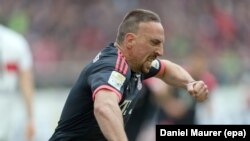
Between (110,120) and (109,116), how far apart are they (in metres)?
0.03

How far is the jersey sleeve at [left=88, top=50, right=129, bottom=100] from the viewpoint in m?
4.83

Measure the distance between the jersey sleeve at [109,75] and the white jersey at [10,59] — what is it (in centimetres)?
289

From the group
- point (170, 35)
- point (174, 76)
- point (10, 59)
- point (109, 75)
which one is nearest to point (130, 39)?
point (109, 75)

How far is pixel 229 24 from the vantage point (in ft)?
48.6

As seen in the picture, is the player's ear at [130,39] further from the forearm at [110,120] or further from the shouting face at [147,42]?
the forearm at [110,120]

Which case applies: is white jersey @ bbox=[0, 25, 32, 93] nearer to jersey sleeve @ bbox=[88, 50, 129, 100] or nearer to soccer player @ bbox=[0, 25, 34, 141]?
soccer player @ bbox=[0, 25, 34, 141]

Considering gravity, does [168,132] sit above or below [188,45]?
below

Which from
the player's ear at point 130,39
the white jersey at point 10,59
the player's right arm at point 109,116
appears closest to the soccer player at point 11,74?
the white jersey at point 10,59

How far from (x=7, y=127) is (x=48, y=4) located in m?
7.31

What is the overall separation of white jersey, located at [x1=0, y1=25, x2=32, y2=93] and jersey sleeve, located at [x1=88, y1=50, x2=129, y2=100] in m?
2.89

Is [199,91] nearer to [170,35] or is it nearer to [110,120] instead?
[110,120]

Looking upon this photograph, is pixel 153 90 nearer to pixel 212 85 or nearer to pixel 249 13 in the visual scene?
pixel 212 85

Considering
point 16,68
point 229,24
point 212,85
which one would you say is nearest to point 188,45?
point 229,24

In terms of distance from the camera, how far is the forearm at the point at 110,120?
4.61 m
